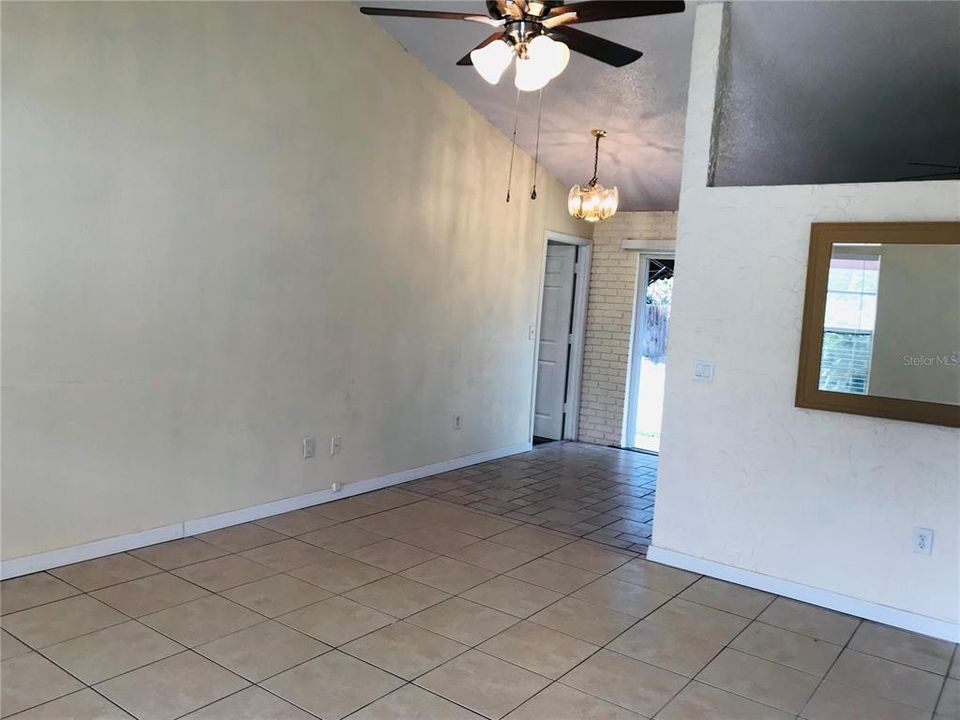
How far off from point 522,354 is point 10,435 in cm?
426

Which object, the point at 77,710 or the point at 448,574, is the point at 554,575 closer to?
the point at 448,574

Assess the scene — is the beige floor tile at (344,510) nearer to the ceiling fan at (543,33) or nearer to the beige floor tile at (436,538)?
the beige floor tile at (436,538)

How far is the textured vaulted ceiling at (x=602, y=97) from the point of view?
4137 mm

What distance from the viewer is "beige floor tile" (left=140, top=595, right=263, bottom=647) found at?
2801 millimetres

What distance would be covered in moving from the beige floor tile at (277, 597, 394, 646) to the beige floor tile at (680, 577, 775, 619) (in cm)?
156

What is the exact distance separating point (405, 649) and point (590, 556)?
153 centimetres

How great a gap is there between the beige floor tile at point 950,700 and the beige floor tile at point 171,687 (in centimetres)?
254

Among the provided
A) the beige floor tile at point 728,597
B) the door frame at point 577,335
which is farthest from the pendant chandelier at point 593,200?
the beige floor tile at point 728,597

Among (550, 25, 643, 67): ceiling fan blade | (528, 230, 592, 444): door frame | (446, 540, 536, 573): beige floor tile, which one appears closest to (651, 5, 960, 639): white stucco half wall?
(446, 540, 536, 573): beige floor tile

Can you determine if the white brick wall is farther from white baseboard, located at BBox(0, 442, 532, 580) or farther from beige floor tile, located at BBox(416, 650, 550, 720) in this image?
beige floor tile, located at BBox(416, 650, 550, 720)

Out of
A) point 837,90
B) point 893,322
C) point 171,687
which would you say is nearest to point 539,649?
point 171,687

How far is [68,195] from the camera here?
10.5 ft

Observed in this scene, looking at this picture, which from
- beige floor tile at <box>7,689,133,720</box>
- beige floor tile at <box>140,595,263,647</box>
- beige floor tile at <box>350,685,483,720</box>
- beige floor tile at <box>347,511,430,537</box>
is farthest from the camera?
beige floor tile at <box>347,511,430,537</box>

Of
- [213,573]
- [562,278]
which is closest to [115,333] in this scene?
[213,573]
